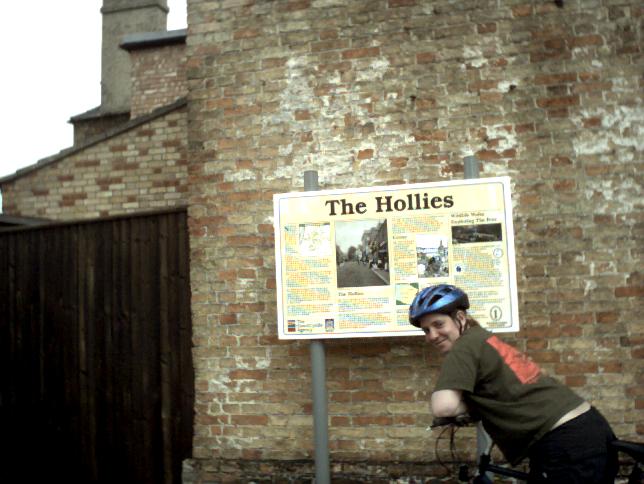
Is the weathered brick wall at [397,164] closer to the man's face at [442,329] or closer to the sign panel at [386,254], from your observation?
the sign panel at [386,254]

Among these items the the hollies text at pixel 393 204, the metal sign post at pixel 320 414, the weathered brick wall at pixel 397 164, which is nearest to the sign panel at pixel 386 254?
the the hollies text at pixel 393 204

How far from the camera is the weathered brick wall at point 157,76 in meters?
12.5

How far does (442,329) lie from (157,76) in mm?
10934

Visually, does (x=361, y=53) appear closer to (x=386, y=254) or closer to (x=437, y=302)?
(x=386, y=254)

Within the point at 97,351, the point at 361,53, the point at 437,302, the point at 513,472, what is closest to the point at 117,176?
the point at 97,351

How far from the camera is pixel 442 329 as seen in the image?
2959 mm

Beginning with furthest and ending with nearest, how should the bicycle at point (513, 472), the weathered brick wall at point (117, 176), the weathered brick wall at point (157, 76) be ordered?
1. the weathered brick wall at point (157, 76)
2. the weathered brick wall at point (117, 176)
3. the bicycle at point (513, 472)

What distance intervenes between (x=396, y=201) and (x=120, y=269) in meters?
2.42

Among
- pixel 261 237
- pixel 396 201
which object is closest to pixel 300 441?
pixel 261 237

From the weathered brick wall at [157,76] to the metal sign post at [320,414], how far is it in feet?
29.7

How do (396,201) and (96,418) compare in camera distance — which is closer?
(396,201)

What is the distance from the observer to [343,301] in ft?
14.2

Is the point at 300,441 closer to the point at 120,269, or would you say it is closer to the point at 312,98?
the point at 120,269

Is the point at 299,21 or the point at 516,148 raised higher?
the point at 299,21
